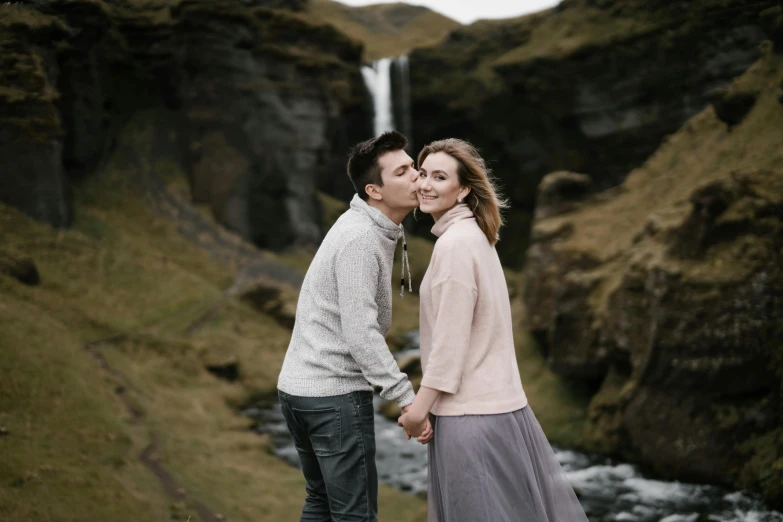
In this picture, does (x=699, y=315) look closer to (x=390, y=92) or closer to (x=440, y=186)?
(x=440, y=186)

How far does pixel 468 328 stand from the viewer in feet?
14.2

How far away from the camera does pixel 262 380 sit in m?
19.0

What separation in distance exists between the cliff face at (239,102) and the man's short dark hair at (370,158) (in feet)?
41.9

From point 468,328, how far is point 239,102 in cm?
2869

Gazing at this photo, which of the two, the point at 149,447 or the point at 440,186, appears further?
the point at 149,447

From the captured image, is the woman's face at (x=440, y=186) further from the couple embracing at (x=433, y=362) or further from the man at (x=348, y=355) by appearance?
the man at (x=348, y=355)

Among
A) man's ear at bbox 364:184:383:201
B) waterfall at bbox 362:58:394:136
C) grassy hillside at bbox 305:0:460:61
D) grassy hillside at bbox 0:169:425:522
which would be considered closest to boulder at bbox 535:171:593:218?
grassy hillside at bbox 0:169:425:522

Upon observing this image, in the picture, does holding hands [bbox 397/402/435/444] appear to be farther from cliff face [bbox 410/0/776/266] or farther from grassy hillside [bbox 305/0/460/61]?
grassy hillside [bbox 305/0/460/61]

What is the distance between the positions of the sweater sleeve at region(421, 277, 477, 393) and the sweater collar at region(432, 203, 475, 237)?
48 centimetres

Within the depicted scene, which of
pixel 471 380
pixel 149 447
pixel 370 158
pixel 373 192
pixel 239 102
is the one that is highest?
pixel 239 102

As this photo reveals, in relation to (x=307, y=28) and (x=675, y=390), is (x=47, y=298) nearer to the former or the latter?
(x=675, y=390)

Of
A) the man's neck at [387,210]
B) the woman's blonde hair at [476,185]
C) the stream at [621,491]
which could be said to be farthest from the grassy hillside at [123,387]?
the woman's blonde hair at [476,185]

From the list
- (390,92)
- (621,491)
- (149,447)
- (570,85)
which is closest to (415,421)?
(149,447)

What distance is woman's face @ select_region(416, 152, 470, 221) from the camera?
15.4ft
